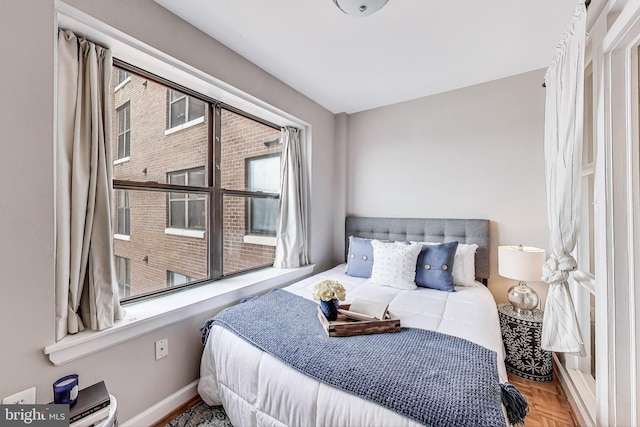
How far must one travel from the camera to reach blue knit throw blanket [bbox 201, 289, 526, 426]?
923 millimetres

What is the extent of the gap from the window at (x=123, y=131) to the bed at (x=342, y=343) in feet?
4.13

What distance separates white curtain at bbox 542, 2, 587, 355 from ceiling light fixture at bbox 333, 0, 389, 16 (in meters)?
1.07

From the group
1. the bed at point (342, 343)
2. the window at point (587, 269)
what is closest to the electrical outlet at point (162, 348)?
the bed at point (342, 343)

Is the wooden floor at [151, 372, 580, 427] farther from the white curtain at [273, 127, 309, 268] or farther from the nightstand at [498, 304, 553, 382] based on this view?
the white curtain at [273, 127, 309, 268]

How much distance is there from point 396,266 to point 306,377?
138 cm

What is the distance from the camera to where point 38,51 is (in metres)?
1.14

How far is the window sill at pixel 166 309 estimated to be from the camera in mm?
1242

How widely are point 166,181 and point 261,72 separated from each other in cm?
124

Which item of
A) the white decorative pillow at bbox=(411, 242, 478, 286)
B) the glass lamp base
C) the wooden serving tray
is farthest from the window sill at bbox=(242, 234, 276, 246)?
the glass lamp base

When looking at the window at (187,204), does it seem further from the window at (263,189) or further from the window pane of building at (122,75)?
the window pane of building at (122,75)

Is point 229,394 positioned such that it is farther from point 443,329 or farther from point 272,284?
point 443,329

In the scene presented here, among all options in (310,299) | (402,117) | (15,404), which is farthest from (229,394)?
(402,117)

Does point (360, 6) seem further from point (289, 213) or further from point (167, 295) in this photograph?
point (167, 295)

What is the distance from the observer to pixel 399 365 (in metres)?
1.13
